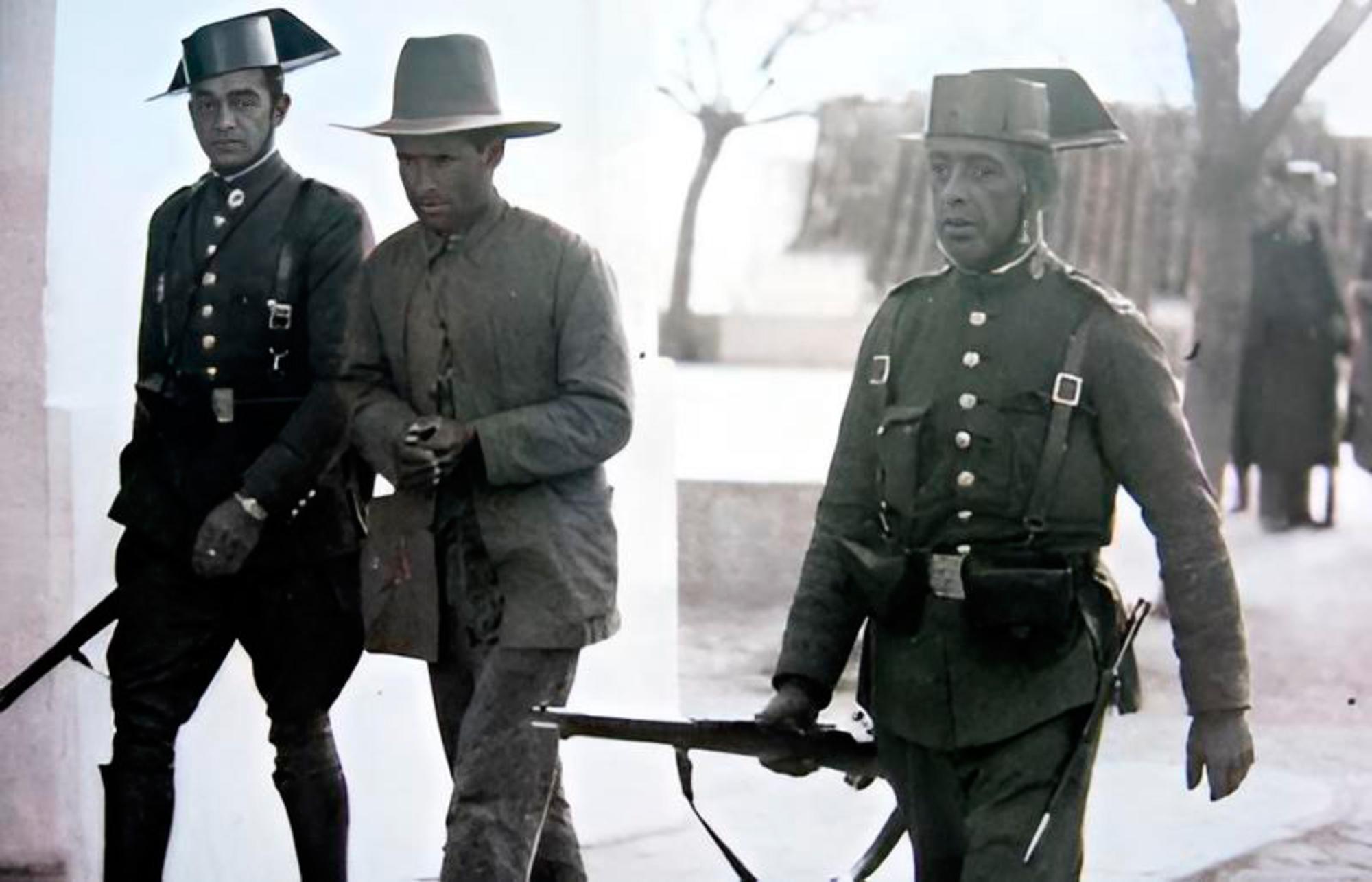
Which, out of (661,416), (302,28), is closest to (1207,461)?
(661,416)

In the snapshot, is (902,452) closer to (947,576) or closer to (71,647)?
(947,576)

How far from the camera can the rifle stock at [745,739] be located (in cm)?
458

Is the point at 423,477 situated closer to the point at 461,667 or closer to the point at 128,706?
the point at 461,667

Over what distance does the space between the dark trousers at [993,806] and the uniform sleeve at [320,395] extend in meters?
1.50

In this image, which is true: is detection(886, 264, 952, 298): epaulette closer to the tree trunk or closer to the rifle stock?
the rifle stock

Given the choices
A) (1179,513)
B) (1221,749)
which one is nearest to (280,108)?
(1179,513)

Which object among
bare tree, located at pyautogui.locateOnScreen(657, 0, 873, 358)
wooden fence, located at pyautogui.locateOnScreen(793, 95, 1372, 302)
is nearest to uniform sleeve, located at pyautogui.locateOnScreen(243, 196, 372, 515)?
wooden fence, located at pyautogui.locateOnScreen(793, 95, 1372, 302)

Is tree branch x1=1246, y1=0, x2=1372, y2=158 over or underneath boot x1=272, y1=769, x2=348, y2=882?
over

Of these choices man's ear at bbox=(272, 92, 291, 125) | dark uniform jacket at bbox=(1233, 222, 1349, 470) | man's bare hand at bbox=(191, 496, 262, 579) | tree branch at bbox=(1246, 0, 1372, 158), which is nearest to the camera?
man's bare hand at bbox=(191, 496, 262, 579)

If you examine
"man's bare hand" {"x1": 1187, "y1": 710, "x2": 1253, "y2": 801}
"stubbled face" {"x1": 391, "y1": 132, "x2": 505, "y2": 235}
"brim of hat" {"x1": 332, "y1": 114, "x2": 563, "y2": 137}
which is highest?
"brim of hat" {"x1": 332, "y1": 114, "x2": 563, "y2": 137}

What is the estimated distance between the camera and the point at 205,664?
555 centimetres

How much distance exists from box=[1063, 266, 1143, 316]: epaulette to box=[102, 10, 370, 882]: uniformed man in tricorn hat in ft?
5.64

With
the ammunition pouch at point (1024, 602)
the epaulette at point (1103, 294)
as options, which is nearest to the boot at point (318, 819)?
the ammunition pouch at point (1024, 602)

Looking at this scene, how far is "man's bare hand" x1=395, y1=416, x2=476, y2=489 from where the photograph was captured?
4953 millimetres
